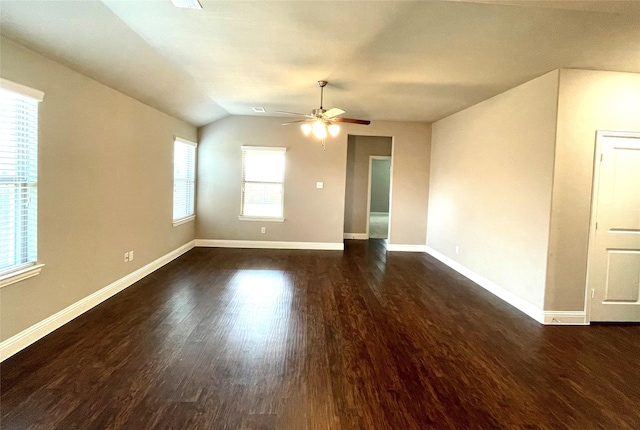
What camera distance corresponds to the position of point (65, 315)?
11.0 feet

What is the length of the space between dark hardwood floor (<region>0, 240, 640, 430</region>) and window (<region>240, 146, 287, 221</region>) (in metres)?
2.96

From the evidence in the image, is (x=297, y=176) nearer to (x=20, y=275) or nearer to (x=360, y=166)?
(x=360, y=166)

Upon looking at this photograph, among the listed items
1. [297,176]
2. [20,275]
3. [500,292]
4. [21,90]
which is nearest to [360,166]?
[297,176]

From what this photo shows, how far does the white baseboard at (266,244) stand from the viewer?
733 cm

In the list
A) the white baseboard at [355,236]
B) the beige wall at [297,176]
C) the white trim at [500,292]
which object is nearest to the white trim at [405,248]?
the beige wall at [297,176]

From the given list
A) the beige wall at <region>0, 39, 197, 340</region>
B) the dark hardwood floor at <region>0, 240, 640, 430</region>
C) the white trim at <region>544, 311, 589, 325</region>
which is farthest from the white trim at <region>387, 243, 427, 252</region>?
the beige wall at <region>0, 39, 197, 340</region>

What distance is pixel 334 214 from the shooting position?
7.38 meters

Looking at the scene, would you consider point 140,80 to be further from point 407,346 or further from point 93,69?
point 407,346

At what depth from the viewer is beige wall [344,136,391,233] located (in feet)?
28.7

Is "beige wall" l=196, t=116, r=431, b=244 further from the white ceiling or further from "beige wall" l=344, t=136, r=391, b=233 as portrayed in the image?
the white ceiling

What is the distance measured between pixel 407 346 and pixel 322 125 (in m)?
2.81

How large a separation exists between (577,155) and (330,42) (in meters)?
2.80

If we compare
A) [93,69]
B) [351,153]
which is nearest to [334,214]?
[351,153]

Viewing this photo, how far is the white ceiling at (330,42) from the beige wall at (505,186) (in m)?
0.38
